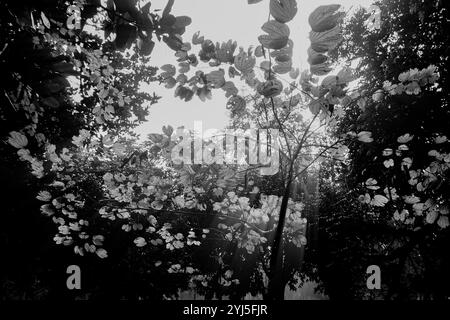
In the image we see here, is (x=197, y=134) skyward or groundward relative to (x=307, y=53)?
groundward

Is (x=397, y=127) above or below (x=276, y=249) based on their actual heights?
above

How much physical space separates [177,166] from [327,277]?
2221 centimetres

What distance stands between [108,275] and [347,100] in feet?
82.8

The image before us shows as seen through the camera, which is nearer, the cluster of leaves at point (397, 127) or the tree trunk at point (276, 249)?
the tree trunk at point (276, 249)

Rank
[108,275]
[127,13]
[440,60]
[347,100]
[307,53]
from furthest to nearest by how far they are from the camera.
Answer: [108,275], [440,60], [347,100], [307,53], [127,13]

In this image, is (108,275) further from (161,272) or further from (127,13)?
(127,13)

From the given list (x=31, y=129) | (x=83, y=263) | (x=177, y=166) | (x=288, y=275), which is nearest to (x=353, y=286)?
(x=288, y=275)

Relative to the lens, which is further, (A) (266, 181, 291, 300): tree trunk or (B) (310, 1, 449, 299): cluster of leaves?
(B) (310, 1, 449, 299): cluster of leaves

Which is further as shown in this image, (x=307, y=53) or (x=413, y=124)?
(x=413, y=124)

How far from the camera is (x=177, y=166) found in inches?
114

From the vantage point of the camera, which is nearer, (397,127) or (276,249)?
(276,249)

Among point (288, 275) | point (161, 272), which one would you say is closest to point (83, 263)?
point (161, 272)

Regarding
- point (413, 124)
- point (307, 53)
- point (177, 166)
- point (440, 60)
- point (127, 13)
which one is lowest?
point (177, 166)

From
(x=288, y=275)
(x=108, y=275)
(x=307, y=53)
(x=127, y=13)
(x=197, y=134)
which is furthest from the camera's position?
(x=108, y=275)
